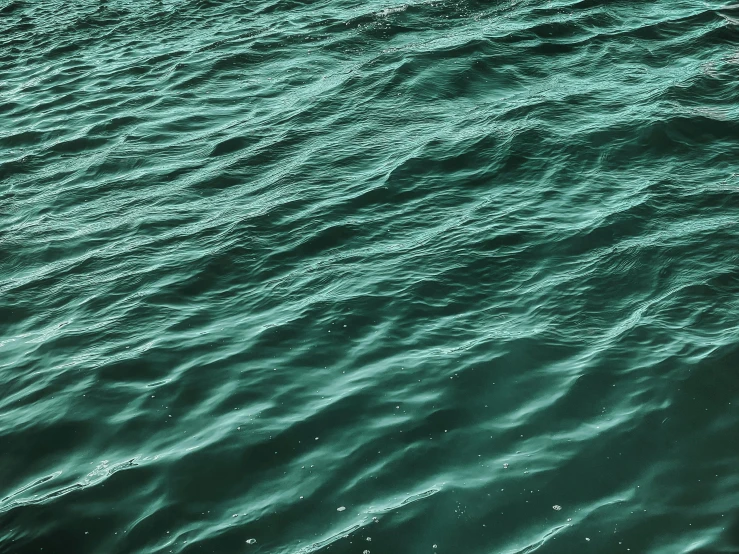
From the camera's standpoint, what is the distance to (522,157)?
11.8m

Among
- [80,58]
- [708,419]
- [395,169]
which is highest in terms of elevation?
[80,58]

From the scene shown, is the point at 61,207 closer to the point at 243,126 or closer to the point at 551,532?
the point at 243,126

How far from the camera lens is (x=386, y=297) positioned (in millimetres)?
9297

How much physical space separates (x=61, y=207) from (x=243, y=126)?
9.84ft

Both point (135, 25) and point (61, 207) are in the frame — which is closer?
point (61, 207)

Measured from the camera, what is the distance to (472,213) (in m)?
10.7

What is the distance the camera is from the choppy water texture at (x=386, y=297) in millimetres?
6859

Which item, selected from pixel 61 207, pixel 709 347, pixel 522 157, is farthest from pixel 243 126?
pixel 709 347

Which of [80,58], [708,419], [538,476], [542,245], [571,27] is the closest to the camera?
[538,476]

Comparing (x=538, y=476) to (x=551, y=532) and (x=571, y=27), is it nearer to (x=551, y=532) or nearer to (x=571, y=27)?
(x=551, y=532)

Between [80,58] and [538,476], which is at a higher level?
[80,58]

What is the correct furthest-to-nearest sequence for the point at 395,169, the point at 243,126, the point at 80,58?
the point at 80,58 < the point at 243,126 < the point at 395,169

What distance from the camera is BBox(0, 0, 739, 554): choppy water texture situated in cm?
686

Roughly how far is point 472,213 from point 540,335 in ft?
8.38
